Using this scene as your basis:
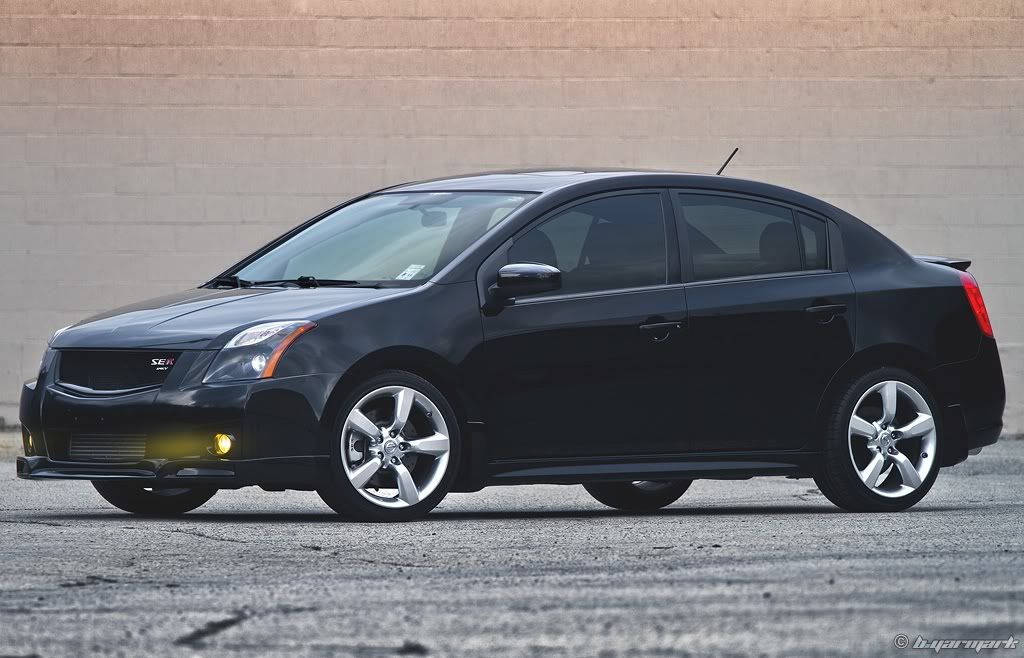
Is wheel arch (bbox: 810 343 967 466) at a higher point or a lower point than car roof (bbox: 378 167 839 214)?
lower

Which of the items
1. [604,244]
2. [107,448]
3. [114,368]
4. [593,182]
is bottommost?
[107,448]

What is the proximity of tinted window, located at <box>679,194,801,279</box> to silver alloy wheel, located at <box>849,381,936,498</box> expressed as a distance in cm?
76

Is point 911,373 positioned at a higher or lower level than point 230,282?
lower

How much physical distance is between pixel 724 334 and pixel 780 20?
8094mm

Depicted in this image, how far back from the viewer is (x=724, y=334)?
868 centimetres

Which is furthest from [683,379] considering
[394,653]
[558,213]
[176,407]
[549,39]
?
[549,39]

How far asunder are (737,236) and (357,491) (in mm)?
2320

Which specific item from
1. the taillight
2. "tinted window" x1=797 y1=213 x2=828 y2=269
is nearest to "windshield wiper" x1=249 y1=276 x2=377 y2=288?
"tinted window" x1=797 y1=213 x2=828 y2=269

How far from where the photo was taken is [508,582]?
5.93 meters

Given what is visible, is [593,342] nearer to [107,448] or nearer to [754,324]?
[754,324]

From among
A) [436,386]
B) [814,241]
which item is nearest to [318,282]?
[436,386]

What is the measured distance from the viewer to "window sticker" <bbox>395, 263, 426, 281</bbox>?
27.2 ft

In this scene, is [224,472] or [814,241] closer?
[224,472]

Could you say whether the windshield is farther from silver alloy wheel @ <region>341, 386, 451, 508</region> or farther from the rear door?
the rear door
